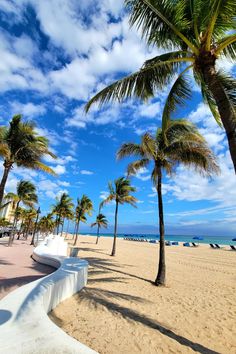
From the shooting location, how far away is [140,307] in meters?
6.54

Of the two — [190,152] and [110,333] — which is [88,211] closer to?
[190,152]

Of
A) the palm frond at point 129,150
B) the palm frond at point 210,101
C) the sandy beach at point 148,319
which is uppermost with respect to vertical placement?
the palm frond at point 129,150

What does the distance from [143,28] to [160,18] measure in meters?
0.44

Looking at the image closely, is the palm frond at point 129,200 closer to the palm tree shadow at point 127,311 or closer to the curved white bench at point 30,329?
the palm tree shadow at point 127,311

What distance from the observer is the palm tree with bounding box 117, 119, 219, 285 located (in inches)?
350

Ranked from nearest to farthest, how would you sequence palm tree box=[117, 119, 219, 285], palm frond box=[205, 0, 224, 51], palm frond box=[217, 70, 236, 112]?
1. palm frond box=[205, 0, 224, 51]
2. palm frond box=[217, 70, 236, 112]
3. palm tree box=[117, 119, 219, 285]

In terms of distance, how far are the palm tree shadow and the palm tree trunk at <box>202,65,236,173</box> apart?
3.94 m

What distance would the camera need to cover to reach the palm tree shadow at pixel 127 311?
464 cm

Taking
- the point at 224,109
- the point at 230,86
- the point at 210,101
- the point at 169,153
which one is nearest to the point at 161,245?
the point at 169,153

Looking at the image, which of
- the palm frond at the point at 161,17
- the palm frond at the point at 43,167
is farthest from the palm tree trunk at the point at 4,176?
the palm frond at the point at 161,17

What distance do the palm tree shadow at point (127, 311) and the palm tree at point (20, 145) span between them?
21.1 feet

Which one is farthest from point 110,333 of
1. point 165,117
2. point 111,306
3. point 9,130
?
point 9,130

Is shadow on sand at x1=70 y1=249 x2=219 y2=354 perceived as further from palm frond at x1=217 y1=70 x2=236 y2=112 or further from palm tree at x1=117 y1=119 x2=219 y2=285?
palm frond at x1=217 y1=70 x2=236 y2=112

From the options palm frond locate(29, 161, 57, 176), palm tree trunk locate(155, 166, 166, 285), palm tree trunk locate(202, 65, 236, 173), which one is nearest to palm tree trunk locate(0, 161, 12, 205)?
palm frond locate(29, 161, 57, 176)
